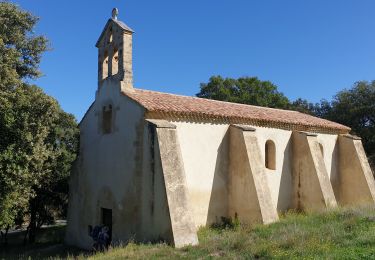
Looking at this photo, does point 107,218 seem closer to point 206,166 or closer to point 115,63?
point 206,166

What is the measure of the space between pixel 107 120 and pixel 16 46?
471cm

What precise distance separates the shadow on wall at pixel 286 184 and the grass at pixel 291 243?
4208mm

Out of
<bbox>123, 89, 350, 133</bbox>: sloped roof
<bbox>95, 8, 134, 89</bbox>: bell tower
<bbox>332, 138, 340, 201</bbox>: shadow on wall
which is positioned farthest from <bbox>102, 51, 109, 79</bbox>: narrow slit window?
<bbox>332, 138, 340, 201</bbox>: shadow on wall

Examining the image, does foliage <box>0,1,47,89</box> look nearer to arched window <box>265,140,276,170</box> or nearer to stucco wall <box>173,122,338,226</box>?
stucco wall <box>173,122,338,226</box>

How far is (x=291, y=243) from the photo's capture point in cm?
952

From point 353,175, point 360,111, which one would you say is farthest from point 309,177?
point 360,111

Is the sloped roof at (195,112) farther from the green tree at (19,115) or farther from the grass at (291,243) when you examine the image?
the grass at (291,243)

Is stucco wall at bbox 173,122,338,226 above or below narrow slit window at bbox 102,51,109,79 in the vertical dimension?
below

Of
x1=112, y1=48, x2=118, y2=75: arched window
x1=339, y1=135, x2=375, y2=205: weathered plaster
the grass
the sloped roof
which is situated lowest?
the grass

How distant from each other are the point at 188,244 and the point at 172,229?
0.64m

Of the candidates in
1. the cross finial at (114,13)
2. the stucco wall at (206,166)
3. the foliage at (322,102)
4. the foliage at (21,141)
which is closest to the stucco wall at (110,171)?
the stucco wall at (206,166)

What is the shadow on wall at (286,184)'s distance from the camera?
674 inches

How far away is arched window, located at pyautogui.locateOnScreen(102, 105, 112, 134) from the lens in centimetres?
1587

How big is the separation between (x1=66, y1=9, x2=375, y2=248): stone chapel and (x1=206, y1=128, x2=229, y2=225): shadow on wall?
4cm
